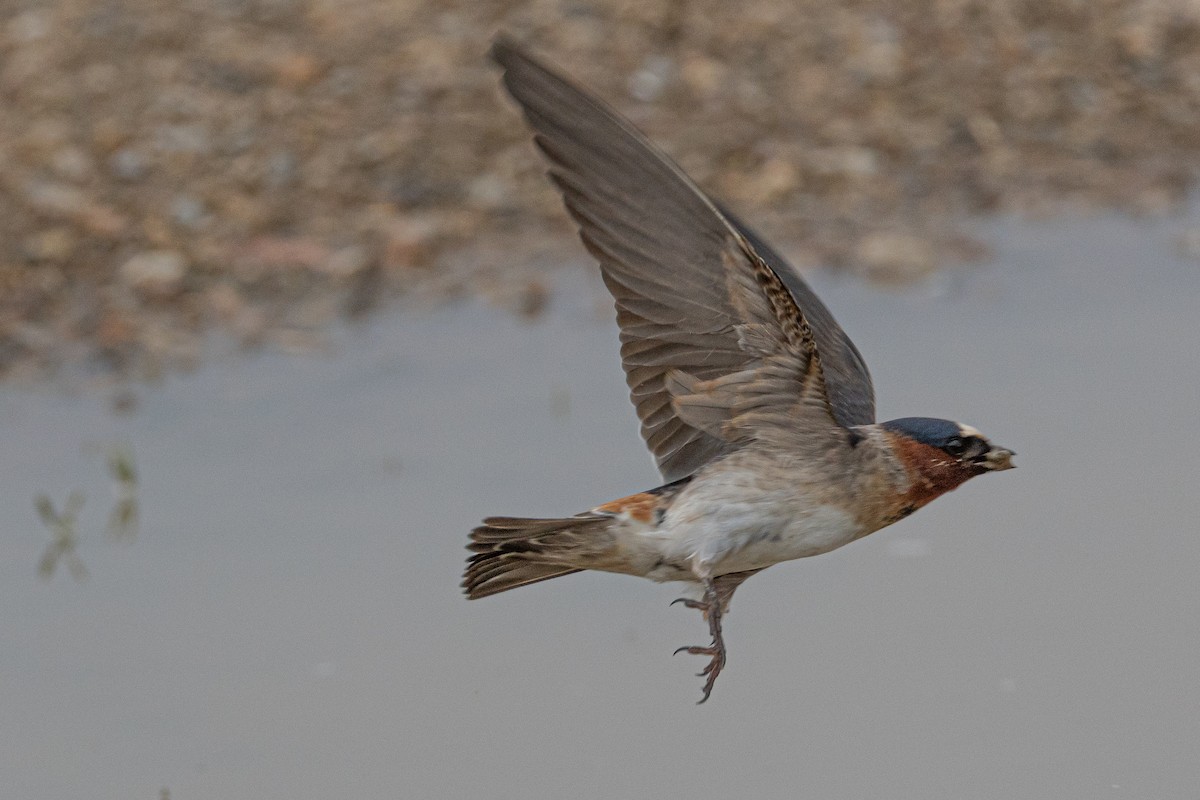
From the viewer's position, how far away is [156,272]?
7434 mm

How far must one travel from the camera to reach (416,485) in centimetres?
617

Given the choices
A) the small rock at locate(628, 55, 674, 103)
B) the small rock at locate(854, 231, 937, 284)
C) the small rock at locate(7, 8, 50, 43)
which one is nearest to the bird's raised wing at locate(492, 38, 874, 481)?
the small rock at locate(854, 231, 937, 284)

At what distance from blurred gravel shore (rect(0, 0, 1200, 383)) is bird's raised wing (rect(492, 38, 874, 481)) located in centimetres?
307

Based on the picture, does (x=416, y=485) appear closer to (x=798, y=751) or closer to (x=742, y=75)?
(x=798, y=751)

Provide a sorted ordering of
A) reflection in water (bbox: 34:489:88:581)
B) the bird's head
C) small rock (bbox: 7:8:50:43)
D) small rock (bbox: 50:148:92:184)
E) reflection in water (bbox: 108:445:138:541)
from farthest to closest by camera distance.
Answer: small rock (bbox: 7:8:50:43) < small rock (bbox: 50:148:92:184) < reflection in water (bbox: 108:445:138:541) < reflection in water (bbox: 34:489:88:581) < the bird's head

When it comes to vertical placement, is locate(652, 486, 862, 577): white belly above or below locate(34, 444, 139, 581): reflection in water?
below

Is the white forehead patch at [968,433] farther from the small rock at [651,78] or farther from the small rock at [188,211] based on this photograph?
the small rock at [651,78]

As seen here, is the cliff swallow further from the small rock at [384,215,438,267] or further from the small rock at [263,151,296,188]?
the small rock at [263,151,296,188]

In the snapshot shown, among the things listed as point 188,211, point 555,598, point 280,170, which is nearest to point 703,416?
point 555,598

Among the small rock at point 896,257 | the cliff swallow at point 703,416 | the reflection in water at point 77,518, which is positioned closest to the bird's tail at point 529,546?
the cliff swallow at point 703,416

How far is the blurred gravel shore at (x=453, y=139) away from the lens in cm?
747

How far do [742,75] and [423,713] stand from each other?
4397mm

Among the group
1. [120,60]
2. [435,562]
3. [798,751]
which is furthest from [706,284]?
[120,60]

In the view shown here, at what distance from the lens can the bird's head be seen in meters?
4.35
